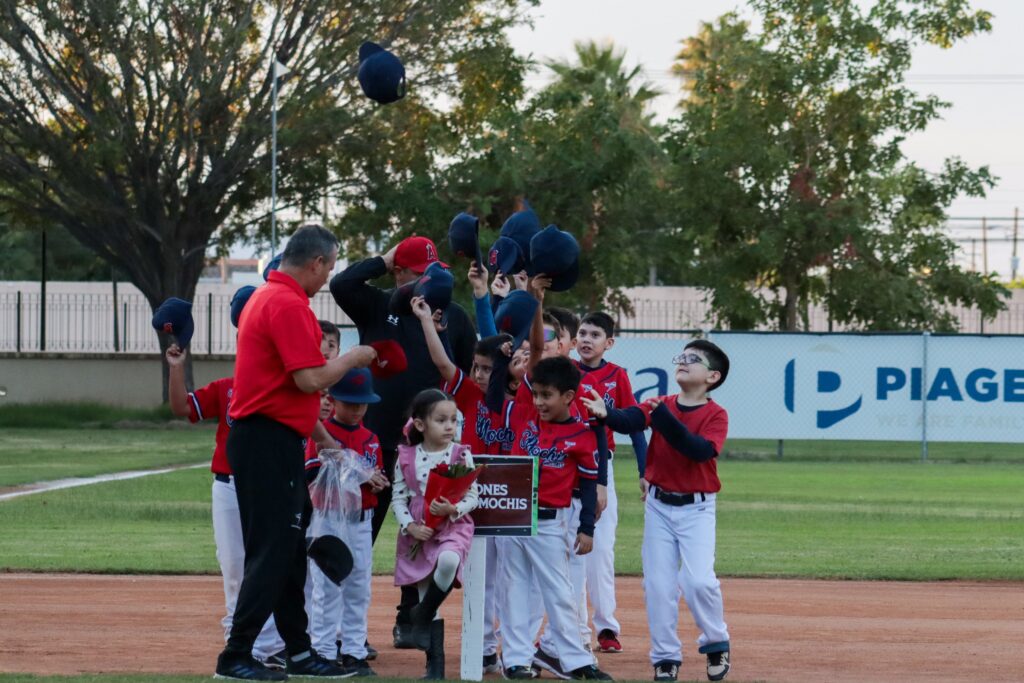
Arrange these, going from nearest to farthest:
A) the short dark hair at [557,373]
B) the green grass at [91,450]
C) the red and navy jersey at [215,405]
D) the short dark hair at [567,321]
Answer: the short dark hair at [557,373], the red and navy jersey at [215,405], the short dark hair at [567,321], the green grass at [91,450]

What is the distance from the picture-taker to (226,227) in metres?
32.9

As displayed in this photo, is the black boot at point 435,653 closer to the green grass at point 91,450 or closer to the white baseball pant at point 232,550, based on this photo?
the white baseball pant at point 232,550

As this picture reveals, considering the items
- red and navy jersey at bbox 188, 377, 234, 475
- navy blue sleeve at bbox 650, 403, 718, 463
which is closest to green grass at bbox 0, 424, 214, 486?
red and navy jersey at bbox 188, 377, 234, 475

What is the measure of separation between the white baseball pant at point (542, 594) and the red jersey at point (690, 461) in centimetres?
52

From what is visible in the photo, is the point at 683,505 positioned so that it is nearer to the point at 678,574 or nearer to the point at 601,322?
the point at 678,574

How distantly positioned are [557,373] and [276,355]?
4.53 feet

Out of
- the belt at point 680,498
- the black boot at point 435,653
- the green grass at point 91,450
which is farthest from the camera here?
the green grass at point 91,450

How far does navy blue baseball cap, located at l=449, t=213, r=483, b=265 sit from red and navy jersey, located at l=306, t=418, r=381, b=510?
1017mm

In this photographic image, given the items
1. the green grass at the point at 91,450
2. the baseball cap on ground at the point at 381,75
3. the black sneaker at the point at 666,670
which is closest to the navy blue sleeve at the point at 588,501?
the black sneaker at the point at 666,670

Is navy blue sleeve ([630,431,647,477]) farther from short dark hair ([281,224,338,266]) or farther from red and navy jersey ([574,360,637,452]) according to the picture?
short dark hair ([281,224,338,266])

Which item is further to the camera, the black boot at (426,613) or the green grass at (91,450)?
the green grass at (91,450)

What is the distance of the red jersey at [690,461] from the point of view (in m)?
7.18

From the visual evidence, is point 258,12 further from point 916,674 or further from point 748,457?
point 916,674

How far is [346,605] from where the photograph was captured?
7273 mm
